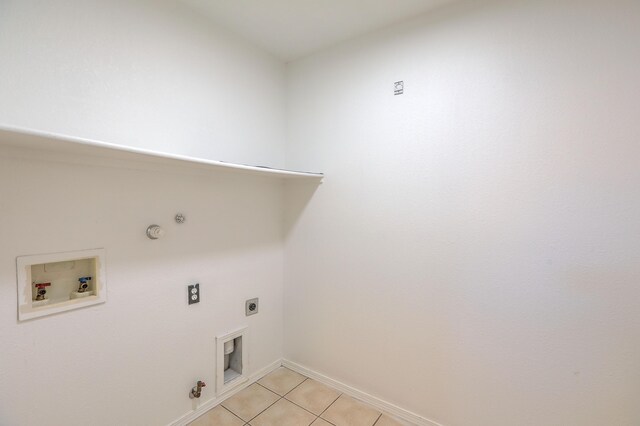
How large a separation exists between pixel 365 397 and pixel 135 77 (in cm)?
254

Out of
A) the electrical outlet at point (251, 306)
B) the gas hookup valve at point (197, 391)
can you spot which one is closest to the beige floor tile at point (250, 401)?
the gas hookup valve at point (197, 391)

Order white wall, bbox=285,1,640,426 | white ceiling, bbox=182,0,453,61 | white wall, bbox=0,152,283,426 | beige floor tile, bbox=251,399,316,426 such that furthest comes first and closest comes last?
beige floor tile, bbox=251,399,316,426, white ceiling, bbox=182,0,453,61, white wall, bbox=285,1,640,426, white wall, bbox=0,152,283,426

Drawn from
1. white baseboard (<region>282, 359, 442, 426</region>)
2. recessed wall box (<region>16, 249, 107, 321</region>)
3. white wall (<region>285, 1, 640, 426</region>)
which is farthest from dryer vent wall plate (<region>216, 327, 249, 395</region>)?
recessed wall box (<region>16, 249, 107, 321</region>)

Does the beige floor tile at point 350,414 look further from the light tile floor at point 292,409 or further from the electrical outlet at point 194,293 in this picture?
the electrical outlet at point 194,293

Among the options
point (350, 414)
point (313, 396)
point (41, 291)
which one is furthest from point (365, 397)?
point (41, 291)

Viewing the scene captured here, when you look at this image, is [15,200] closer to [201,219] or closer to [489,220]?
[201,219]

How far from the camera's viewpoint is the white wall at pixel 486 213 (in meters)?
1.26

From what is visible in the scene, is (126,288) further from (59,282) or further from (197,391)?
(197,391)

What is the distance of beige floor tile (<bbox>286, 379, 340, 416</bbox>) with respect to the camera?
74.3 inches

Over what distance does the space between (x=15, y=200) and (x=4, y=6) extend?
0.80 meters

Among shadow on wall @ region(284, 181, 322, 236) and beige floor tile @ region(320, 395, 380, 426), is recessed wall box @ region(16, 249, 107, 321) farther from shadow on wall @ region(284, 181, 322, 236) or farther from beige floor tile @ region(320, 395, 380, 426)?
beige floor tile @ region(320, 395, 380, 426)

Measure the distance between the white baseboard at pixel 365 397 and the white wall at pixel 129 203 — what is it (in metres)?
0.43

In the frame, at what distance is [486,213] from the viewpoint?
5.02 feet

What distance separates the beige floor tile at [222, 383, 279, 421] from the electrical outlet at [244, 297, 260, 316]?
569 mm
